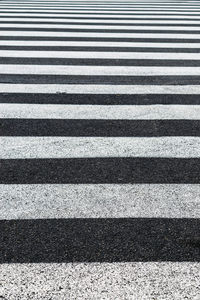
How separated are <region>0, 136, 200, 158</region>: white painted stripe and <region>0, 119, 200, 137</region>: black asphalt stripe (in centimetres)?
12

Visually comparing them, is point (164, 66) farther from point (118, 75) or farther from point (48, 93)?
point (48, 93)

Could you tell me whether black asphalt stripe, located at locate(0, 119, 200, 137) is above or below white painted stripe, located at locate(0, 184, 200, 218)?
below

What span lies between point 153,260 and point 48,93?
3.61 meters

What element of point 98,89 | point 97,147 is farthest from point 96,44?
point 97,147

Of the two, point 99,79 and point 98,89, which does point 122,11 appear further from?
point 98,89

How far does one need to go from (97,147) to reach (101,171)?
1.66ft

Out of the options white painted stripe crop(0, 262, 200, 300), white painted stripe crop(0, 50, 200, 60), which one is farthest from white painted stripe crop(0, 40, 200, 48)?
white painted stripe crop(0, 262, 200, 300)

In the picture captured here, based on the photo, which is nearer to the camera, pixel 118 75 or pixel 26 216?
pixel 26 216

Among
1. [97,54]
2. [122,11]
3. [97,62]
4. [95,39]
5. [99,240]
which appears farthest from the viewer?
[122,11]

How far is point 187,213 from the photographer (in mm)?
3551

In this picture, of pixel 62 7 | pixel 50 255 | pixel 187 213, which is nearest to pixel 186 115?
pixel 187 213

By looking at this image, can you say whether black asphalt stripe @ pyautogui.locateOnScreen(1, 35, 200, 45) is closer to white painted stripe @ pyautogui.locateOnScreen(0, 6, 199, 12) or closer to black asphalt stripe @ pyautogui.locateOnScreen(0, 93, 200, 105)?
white painted stripe @ pyautogui.locateOnScreen(0, 6, 199, 12)

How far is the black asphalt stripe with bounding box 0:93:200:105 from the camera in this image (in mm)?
5941

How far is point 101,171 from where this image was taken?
423 centimetres
